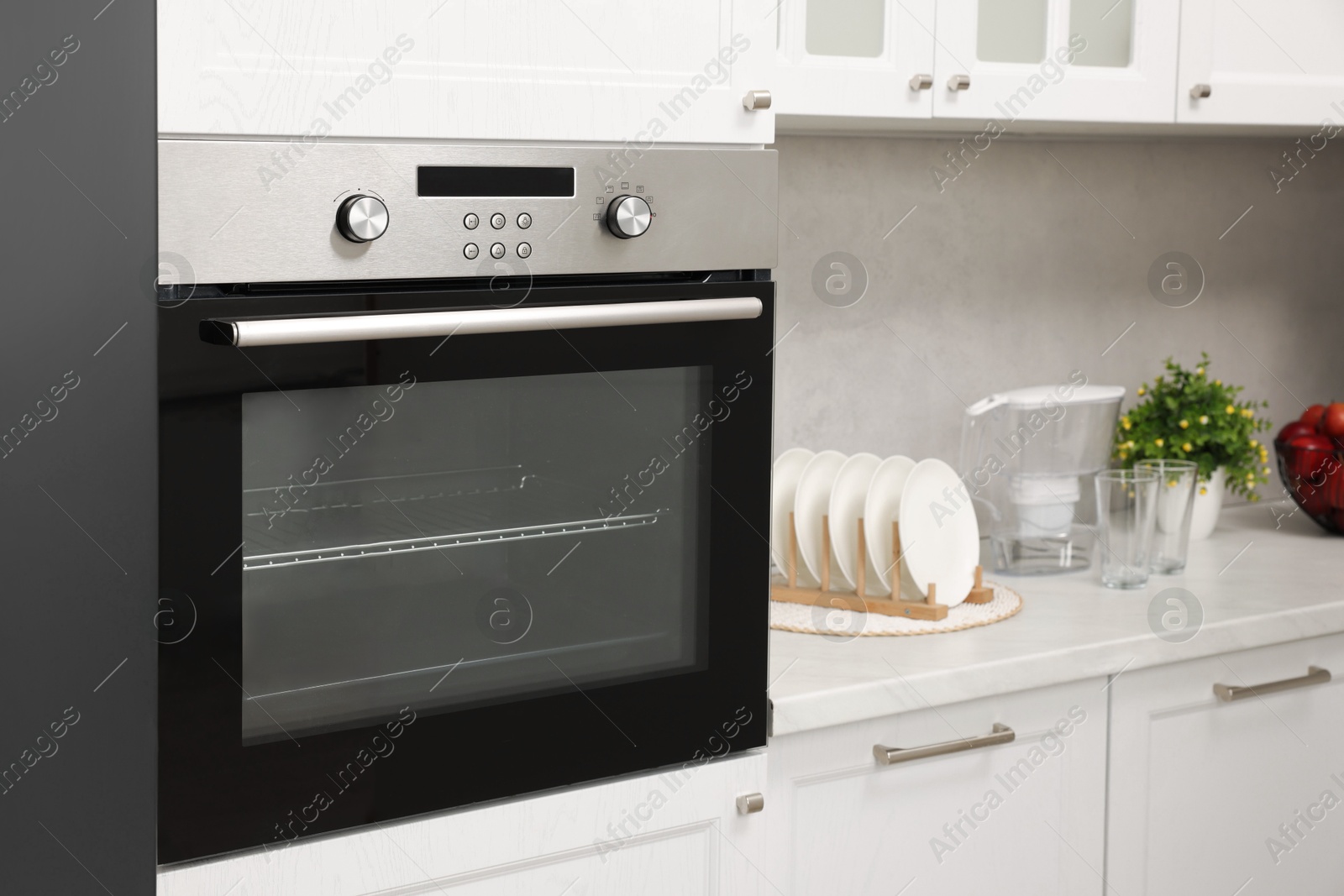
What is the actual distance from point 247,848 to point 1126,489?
1247 mm

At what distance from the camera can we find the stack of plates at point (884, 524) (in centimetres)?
168

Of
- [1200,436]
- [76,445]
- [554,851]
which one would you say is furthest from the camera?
[1200,436]

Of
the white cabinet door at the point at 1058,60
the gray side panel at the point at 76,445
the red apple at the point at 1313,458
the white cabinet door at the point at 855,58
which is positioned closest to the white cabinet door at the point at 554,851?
the gray side panel at the point at 76,445

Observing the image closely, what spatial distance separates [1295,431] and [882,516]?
871 mm

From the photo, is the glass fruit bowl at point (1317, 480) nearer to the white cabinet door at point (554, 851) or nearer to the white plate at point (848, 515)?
the white plate at point (848, 515)

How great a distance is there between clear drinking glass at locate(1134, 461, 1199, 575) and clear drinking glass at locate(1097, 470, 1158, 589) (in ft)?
0.25

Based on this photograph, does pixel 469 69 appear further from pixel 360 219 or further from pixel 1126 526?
pixel 1126 526

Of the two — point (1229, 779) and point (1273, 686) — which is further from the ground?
point (1273, 686)

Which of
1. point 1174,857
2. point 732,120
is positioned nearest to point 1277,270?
point 1174,857

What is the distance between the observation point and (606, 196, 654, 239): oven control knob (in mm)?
1164

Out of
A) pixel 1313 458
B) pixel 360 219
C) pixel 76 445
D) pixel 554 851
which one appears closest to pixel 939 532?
pixel 554 851

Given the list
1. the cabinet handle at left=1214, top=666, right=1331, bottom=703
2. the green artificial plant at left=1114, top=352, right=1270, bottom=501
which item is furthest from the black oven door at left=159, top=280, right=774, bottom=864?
the green artificial plant at left=1114, top=352, right=1270, bottom=501

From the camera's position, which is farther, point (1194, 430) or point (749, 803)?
point (1194, 430)

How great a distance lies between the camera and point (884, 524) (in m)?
1.70
